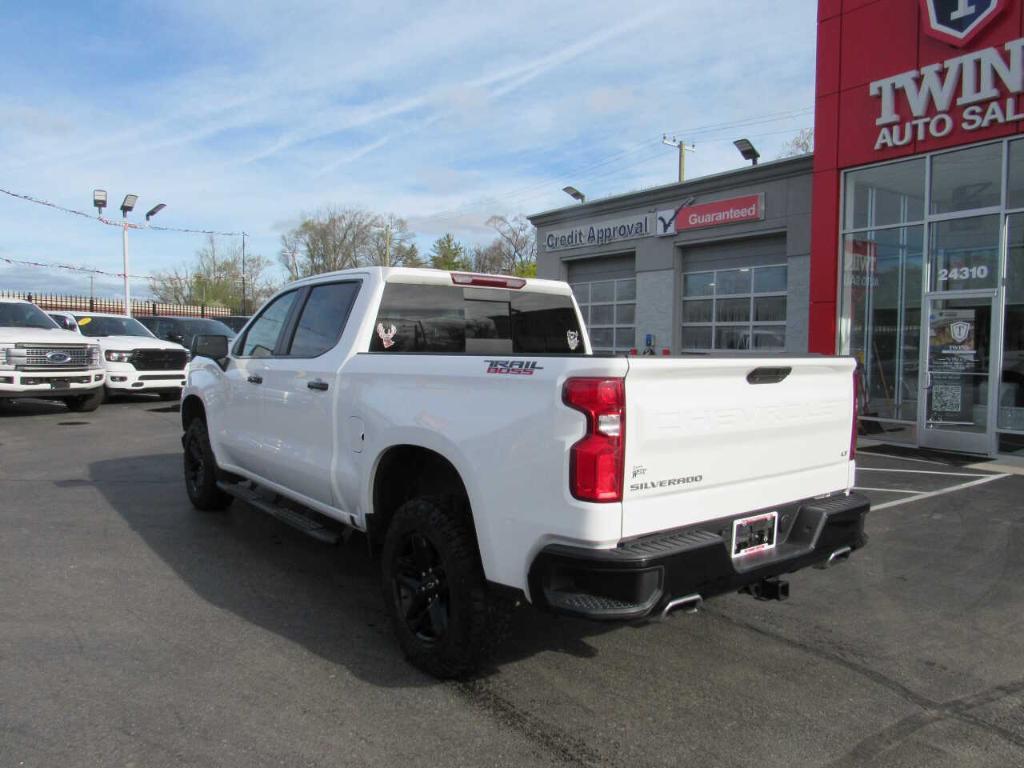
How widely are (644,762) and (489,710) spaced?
70 cm

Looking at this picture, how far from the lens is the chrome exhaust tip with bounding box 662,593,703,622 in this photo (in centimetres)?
293

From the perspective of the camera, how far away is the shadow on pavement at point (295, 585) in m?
3.81

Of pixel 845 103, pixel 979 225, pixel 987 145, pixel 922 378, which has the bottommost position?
pixel 922 378

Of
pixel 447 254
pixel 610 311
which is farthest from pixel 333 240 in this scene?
pixel 610 311

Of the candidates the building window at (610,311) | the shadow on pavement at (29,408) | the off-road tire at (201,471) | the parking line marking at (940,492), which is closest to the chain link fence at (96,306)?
the shadow on pavement at (29,408)

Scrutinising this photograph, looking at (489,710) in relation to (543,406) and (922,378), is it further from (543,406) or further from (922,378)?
(922,378)

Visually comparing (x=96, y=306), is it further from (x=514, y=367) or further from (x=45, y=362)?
(x=514, y=367)

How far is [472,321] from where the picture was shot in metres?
4.84

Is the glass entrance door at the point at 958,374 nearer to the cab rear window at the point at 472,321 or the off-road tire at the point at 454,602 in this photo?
the cab rear window at the point at 472,321

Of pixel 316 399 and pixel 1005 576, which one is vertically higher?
pixel 316 399

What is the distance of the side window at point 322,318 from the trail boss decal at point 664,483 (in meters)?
2.26

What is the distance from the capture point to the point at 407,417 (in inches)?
143

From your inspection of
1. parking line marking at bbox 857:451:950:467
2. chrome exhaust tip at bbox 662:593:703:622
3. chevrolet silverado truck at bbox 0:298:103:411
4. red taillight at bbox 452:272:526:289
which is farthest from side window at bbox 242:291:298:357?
chevrolet silverado truck at bbox 0:298:103:411

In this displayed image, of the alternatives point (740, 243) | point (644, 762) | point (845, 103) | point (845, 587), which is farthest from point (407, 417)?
point (740, 243)
